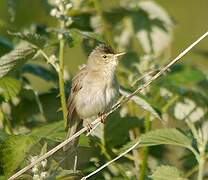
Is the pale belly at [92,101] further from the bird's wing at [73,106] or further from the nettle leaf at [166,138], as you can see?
the nettle leaf at [166,138]

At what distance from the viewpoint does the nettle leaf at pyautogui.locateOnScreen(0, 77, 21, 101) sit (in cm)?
390

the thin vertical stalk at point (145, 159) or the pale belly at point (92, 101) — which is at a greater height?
the pale belly at point (92, 101)

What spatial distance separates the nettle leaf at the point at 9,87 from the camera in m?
3.90

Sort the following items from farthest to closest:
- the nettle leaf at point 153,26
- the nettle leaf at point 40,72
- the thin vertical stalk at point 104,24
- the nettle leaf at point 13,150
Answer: the nettle leaf at point 153,26
the thin vertical stalk at point 104,24
the nettle leaf at point 40,72
the nettle leaf at point 13,150

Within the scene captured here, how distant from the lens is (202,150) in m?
3.59

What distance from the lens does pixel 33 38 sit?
3816mm

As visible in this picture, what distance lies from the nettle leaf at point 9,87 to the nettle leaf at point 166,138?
27.2 inches

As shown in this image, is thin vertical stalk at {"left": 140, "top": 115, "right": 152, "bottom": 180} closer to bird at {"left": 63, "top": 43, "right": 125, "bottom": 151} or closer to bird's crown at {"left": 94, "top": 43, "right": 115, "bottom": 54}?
bird at {"left": 63, "top": 43, "right": 125, "bottom": 151}

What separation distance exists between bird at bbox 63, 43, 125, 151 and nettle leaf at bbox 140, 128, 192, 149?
0.94m

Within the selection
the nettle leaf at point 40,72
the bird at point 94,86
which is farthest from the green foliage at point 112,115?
the bird at point 94,86

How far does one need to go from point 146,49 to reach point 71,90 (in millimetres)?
1105

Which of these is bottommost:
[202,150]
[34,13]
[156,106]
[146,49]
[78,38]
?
[202,150]

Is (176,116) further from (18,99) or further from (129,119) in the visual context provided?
(18,99)

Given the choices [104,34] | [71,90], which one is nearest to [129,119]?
[71,90]
